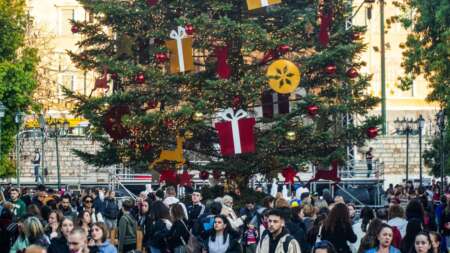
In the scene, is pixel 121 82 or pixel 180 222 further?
pixel 121 82

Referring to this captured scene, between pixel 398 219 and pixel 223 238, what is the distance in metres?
2.76

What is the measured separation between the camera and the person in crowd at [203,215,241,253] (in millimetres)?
16547

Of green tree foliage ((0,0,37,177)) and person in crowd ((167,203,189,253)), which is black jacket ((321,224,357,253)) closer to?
person in crowd ((167,203,189,253))

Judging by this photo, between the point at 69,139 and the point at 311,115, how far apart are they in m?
36.0

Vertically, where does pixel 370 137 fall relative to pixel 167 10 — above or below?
below

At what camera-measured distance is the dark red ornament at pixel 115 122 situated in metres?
28.9

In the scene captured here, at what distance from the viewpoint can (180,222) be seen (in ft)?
58.5

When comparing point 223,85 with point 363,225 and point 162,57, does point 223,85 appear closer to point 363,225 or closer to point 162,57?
point 162,57

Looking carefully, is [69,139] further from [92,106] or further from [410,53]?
[92,106]

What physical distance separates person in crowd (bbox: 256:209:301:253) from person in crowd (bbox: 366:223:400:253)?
883 mm

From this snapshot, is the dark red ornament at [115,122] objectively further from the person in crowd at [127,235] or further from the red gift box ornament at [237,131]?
the person in crowd at [127,235]

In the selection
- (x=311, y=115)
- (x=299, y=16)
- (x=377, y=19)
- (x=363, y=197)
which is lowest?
(x=363, y=197)

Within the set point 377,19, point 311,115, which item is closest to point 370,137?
point 311,115

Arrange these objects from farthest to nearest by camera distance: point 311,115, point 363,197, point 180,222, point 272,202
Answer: point 363,197
point 311,115
point 272,202
point 180,222
